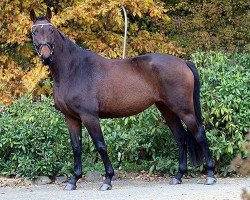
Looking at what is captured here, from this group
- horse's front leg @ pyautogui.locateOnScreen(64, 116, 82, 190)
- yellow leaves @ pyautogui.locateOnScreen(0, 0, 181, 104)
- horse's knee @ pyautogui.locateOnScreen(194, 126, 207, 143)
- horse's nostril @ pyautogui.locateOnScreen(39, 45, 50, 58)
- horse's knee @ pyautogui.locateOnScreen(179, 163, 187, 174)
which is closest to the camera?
horse's nostril @ pyautogui.locateOnScreen(39, 45, 50, 58)

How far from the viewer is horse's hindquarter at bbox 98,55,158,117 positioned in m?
8.64

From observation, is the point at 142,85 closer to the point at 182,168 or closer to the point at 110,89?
the point at 110,89

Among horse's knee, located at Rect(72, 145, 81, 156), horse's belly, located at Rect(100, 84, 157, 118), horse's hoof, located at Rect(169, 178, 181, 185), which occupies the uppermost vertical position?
horse's belly, located at Rect(100, 84, 157, 118)

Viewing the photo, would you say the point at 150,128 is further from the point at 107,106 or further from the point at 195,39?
the point at 195,39

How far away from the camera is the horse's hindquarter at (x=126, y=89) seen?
8.64 metres

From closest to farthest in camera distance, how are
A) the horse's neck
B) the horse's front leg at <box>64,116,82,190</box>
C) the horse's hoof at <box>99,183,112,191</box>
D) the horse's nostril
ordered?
the horse's nostril → the horse's hoof at <box>99,183,112,191</box> → the horse's neck → the horse's front leg at <box>64,116,82,190</box>

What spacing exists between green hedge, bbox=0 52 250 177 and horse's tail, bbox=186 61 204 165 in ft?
1.56

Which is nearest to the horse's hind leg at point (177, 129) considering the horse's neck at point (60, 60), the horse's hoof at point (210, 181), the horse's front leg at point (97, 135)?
the horse's hoof at point (210, 181)

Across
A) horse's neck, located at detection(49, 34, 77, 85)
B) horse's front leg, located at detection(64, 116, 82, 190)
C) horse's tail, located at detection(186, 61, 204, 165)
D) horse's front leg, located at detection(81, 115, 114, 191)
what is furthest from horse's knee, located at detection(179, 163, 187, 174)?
horse's neck, located at detection(49, 34, 77, 85)

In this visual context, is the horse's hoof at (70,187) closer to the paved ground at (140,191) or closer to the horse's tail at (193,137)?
the paved ground at (140,191)

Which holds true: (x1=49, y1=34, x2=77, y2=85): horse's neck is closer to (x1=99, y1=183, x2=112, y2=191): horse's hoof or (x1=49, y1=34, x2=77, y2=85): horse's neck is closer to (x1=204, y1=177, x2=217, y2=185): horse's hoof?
(x1=99, y1=183, x2=112, y2=191): horse's hoof

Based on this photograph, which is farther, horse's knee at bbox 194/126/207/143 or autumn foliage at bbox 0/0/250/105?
autumn foliage at bbox 0/0/250/105

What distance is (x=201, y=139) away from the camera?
29.0 ft

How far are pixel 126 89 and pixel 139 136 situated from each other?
1.40 m
